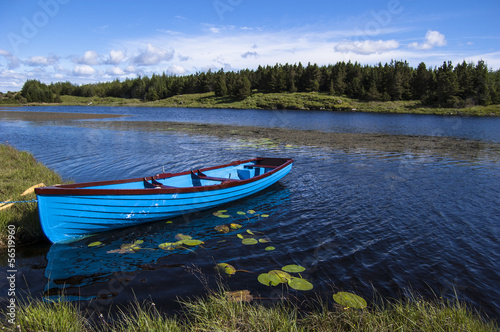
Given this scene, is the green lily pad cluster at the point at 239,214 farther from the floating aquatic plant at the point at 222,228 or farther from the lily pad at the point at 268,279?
the lily pad at the point at 268,279

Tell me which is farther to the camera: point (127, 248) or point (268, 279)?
point (127, 248)

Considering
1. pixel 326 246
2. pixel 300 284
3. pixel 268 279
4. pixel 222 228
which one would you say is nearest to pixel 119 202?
pixel 222 228

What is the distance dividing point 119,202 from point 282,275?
5037 millimetres

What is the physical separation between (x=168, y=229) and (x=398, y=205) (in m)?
8.92

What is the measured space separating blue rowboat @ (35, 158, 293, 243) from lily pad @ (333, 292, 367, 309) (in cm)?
574

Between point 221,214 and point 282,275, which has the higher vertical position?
point 221,214

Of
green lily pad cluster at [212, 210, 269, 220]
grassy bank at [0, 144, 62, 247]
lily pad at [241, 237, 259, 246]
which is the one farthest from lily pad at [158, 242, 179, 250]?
grassy bank at [0, 144, 62, 247]

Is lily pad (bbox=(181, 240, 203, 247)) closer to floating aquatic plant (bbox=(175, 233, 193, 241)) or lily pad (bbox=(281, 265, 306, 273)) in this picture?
floating aquatic plant (bbox=(175, 233, 193, 241))

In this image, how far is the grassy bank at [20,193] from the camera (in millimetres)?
8523

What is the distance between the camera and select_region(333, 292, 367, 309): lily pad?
5.95 m

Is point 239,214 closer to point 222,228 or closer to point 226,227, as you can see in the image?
point 226,227

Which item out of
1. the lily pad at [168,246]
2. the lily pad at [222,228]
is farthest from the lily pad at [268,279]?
the lily pad at [222,228]

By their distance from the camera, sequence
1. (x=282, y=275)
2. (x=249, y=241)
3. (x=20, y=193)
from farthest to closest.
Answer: (x=20, y=193)
(x=249, y=241)
(x=282, y=275)

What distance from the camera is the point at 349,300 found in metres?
6.18
